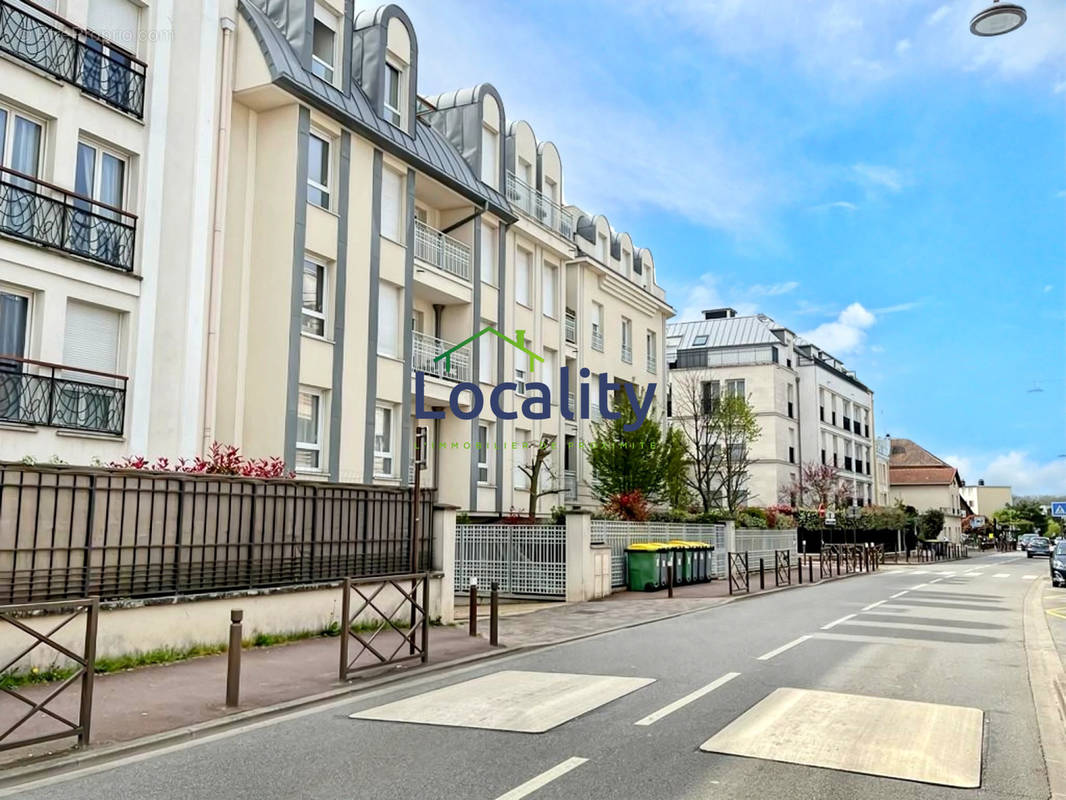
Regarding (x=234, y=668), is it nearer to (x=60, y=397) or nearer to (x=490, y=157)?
(x=60, y=397)

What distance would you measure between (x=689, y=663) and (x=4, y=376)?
34.5 feet

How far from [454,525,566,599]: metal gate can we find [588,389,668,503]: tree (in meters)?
7.73

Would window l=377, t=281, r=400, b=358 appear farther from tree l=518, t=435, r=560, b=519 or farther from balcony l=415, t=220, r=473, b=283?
tree l=518, t=435, r=560, b=519

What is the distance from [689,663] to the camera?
11.0m

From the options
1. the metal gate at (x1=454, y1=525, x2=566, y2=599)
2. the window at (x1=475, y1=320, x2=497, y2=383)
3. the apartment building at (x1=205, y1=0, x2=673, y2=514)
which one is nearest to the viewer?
the apartment building at (x1=205, y1=0, x2=673, y2=514)

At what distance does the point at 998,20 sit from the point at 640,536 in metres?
16.6

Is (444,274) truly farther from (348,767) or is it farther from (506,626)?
(348,767)

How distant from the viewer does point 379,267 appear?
20.2 metres

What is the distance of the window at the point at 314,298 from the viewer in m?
18.4

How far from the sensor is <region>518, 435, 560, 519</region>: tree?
2377cm

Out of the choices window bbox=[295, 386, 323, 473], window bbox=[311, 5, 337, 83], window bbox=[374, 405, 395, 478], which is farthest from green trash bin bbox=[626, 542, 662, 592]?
window bbox=[311, 5, 337, 83]

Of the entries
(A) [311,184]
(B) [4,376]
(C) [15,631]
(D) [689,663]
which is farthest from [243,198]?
(D) [689,663]

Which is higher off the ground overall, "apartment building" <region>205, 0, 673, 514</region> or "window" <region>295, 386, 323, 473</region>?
"apartment building" <region>205, 0, 673, 514</region>

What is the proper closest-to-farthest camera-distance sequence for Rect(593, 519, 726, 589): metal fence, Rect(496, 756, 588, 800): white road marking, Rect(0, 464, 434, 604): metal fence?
Rect(496, 756, 588, 800): white road marking, Rect(0, 464, 434, 604): metal fence, Rect(593, 519, 726, 589): metal fence
